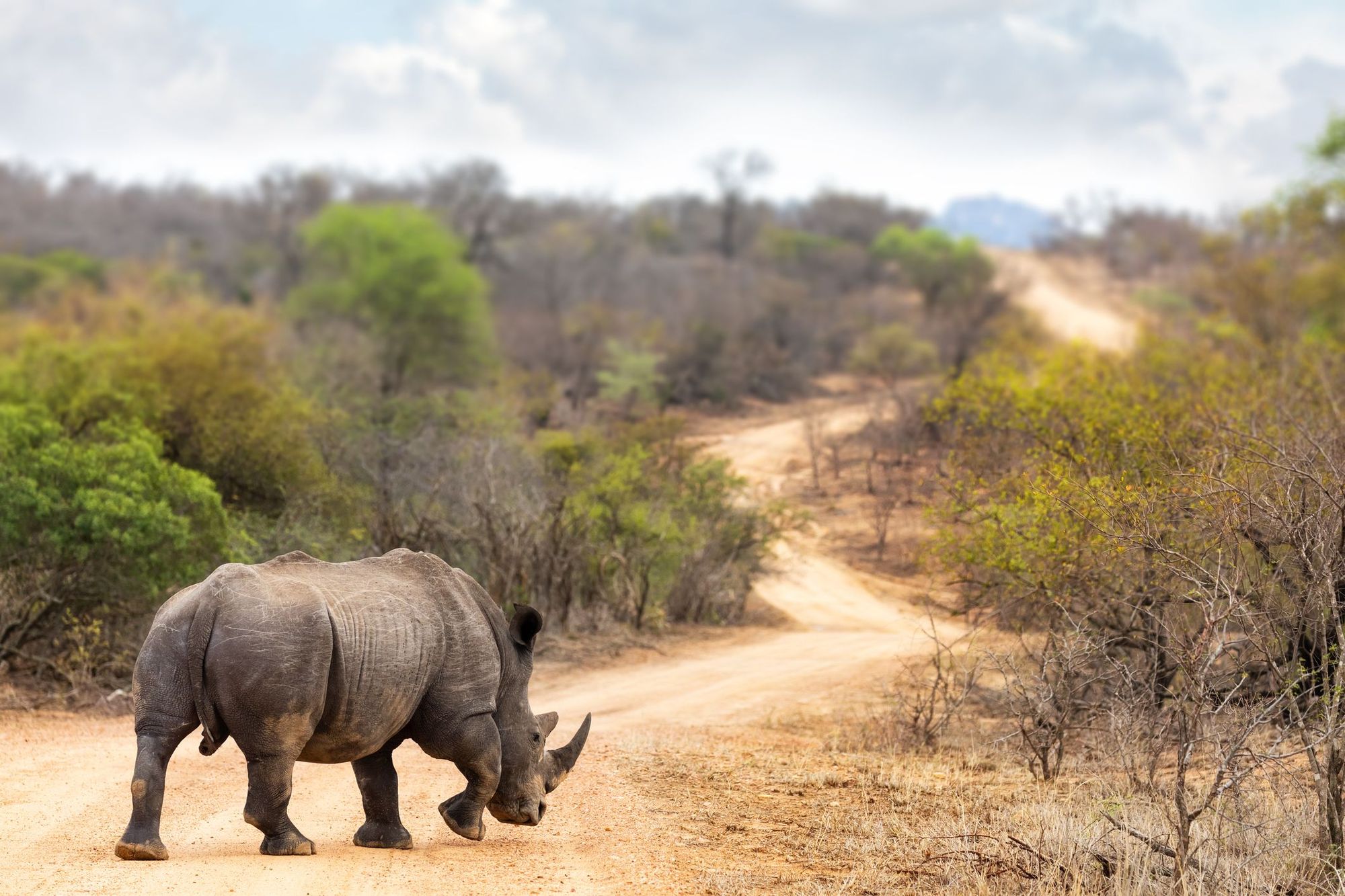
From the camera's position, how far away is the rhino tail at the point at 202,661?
7.87 metres

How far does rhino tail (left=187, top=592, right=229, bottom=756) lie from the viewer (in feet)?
25.8

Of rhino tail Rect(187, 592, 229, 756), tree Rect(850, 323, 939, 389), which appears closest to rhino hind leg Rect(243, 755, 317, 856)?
rhino tail Rect(187, 592, 229, 756)

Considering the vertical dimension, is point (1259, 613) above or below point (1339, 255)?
below

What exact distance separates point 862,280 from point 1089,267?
20.2 metres

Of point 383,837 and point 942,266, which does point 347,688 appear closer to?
point 383,837

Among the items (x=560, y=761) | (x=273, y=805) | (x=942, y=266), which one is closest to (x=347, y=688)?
(x=273, y=805)

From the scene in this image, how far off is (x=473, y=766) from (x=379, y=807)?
69 centimetres

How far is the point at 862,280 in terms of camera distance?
70.2 m

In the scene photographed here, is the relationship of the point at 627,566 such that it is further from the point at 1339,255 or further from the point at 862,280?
the point at 862,280

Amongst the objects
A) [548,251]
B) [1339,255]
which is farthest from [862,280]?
[1339,255]

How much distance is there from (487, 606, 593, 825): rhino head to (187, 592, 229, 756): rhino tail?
1.81 meters

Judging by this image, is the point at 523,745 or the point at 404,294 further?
Result: the point at 404,294

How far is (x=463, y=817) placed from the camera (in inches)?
353

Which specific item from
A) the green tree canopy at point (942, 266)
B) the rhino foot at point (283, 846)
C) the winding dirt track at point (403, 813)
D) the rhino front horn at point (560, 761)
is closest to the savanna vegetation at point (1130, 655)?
the winding dirt track at point (403, 813)
